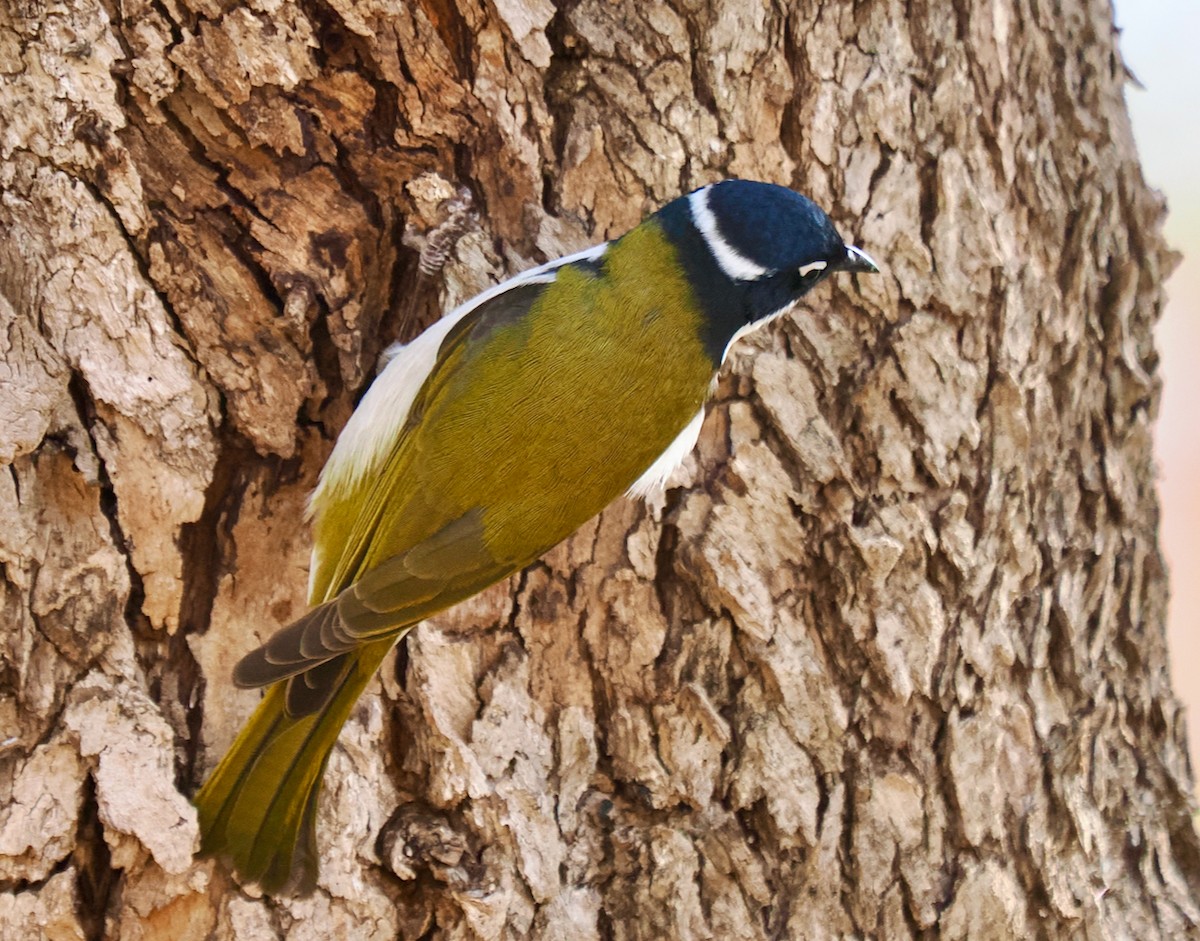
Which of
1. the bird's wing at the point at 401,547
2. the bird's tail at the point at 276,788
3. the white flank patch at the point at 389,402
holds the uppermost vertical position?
the white flank patch at the point at 389,402

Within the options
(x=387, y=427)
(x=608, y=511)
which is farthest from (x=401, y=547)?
(x=608, y=511)

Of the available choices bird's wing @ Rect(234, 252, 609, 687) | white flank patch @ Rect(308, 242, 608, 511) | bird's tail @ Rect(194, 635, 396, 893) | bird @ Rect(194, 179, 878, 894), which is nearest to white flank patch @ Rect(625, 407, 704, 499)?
bird @ Rect(194, 179, 878, 894)

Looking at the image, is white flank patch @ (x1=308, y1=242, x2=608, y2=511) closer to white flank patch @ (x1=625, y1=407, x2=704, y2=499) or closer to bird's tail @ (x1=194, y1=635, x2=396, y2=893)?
bird's tail @ (x1=194, y1=635, x2=396, y2=893)

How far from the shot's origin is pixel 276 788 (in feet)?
7.47

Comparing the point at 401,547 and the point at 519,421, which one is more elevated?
the point at 519,421

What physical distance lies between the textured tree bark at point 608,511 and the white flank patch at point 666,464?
2.5 inches

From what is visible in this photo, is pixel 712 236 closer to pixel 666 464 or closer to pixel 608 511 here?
pixel 666 464

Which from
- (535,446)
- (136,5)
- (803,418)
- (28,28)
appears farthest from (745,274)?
(28,28)

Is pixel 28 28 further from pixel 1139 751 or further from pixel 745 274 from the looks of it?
pixel 1139 751

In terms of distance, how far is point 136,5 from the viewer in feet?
7.53

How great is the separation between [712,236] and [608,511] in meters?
0.67

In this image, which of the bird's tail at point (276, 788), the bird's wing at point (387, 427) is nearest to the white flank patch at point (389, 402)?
the bird's wing at point (387, 427)

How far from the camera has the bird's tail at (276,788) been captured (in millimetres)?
2240

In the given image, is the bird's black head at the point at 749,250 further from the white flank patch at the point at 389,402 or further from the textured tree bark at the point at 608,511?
the white flank patch at the point at 389,402
